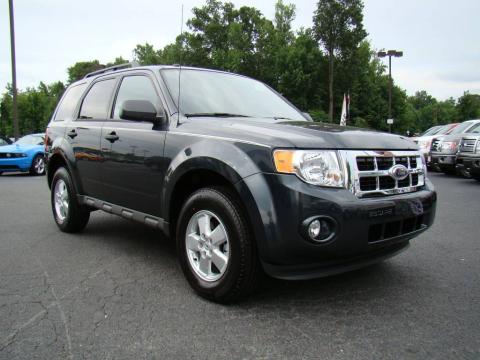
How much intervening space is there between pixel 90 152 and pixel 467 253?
3.90 m

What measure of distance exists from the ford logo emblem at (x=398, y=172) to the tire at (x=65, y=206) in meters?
3.41

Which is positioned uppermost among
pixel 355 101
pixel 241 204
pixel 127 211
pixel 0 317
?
pixel 355 101

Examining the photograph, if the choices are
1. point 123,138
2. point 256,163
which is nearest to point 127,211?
point 123,138

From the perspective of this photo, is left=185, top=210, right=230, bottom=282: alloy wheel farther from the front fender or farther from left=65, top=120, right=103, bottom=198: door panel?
left=65, top=120, right=103, bottom=198: door panel

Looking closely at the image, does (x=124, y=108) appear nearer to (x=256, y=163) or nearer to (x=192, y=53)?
(x=256, y=163)

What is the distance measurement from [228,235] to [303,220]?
0.54 meters

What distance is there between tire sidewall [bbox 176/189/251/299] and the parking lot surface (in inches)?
5.2

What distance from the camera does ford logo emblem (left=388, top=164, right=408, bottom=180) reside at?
116 inches

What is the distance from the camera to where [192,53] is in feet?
166

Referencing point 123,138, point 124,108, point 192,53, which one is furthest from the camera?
point 192,53

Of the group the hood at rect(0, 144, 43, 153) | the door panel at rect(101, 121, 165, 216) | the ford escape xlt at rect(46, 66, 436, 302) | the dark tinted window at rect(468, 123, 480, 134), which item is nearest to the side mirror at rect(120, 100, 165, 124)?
the ford escape xlt at rect(46, 66, 436, 302)

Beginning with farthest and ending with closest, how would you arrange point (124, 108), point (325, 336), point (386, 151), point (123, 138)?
point (123, 138) → point (124, 108) → point (386, 151) → point (325, 336)

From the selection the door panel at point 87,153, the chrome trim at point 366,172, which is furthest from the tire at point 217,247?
the door panel at point 87,153

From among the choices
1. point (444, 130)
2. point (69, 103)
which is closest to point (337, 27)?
point (444, 130)
